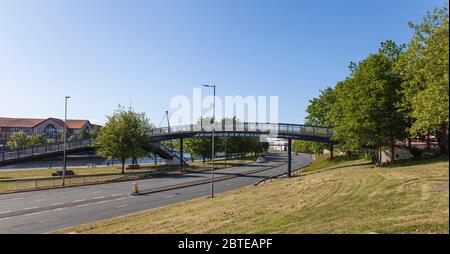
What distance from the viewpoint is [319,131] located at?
50.0 metres

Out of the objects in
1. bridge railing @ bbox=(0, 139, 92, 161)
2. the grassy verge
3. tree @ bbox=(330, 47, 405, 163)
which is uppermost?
tree @ bbox=(330, 47, 405, 163)

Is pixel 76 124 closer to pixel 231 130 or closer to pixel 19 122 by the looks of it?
pixel 19 122

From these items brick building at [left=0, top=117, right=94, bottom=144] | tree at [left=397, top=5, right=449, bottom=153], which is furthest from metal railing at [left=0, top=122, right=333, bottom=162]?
brick building at [left=0, top=117, right=94, bottom=144]

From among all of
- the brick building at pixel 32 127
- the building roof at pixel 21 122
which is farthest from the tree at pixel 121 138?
the building roof at pixel 21 122

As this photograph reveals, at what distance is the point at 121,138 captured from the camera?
176 feet

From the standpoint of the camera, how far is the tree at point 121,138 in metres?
53.8

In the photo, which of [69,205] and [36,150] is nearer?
[69,205]

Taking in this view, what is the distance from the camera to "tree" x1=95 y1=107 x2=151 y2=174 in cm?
5375

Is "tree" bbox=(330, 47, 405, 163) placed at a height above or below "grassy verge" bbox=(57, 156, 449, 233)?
above

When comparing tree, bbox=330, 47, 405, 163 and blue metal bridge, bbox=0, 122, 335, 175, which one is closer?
tree, bbox=330, 47, 405, 163

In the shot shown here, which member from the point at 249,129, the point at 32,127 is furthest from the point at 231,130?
the point at 32,127

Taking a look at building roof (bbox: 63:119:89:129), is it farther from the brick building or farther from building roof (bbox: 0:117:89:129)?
building roof (bbox: 0:117:89:129)

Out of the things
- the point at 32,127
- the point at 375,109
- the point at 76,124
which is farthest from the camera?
the point at 76,124

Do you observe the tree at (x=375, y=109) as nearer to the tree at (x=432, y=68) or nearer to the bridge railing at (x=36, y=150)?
the tree at (x=432, y=68)
